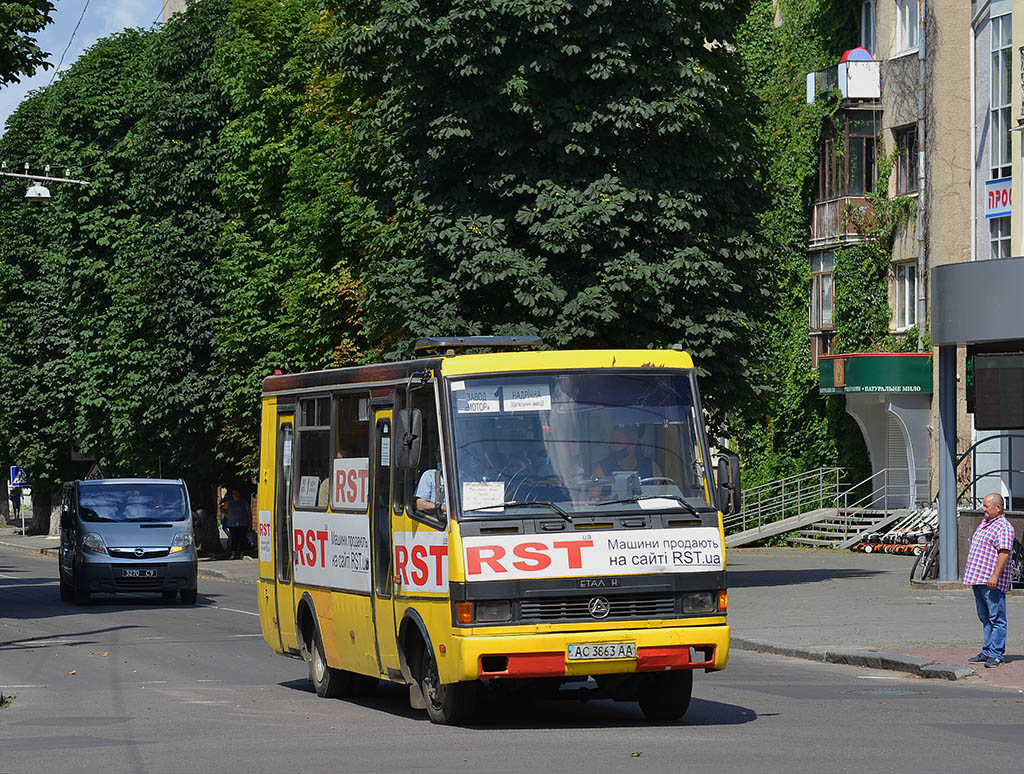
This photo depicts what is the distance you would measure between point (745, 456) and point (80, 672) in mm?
35518

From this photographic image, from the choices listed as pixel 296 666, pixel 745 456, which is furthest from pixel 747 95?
pixel 745 456

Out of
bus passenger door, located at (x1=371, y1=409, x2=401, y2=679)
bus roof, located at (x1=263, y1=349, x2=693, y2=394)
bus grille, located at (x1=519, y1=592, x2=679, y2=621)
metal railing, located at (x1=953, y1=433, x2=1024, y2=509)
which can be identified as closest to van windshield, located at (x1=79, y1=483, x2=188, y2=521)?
metal railing, located at (x1=953, y1=433, x2=1024, y2=509)

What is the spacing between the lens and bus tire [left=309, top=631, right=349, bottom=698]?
52.2 feet

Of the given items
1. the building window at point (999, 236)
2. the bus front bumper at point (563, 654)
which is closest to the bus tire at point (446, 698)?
the bus front bumper at point (563, 654)

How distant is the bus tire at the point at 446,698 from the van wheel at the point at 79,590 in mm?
17931

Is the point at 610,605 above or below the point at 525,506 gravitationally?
below

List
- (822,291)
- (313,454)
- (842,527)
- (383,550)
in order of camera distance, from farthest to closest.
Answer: (822,291) → (842,527) → (313,454) → (383,550)

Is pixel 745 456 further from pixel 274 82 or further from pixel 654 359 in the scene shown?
pixel 654 359

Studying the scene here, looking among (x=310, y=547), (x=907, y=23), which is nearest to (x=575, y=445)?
(x=310, y=547)

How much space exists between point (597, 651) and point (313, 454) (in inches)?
164

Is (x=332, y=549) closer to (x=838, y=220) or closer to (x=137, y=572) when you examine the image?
(x=137, y=572)

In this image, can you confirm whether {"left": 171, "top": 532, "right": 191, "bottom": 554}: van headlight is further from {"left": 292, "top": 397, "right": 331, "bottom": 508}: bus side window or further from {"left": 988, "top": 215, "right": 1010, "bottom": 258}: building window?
{"left": 988, "top": 215, "right": 1010, "bottom": 258}: building window

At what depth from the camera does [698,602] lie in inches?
515

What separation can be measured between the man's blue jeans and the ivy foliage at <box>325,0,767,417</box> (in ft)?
38.1
